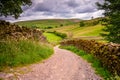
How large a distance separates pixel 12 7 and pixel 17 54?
3.98m

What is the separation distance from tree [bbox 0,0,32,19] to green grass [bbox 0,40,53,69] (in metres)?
2.60

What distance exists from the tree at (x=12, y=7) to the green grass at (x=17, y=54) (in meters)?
2.60

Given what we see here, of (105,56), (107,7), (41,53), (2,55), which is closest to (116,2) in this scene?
(107,7)

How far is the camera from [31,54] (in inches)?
696

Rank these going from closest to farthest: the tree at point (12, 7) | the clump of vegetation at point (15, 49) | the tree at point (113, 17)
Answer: the clump of vegetation at point (15, 49) < the tree at point (12, 7) < the tree at point (113, 17)

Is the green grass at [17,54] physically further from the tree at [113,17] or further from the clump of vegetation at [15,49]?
the tree at [113,17]

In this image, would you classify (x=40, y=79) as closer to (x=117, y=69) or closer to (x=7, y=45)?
(x=117, y=69)

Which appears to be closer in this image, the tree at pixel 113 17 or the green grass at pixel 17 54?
the green grass at pixel 17 54

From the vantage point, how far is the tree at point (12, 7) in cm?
1744

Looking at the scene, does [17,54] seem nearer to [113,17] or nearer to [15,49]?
[15,49]

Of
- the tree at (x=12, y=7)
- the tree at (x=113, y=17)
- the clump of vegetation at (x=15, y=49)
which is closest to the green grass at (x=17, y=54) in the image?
the clump of vegetation at (x=15, y=49)

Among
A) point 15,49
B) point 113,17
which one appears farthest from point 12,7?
point 113,17

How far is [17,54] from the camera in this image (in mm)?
16047

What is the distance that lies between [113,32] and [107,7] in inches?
161
